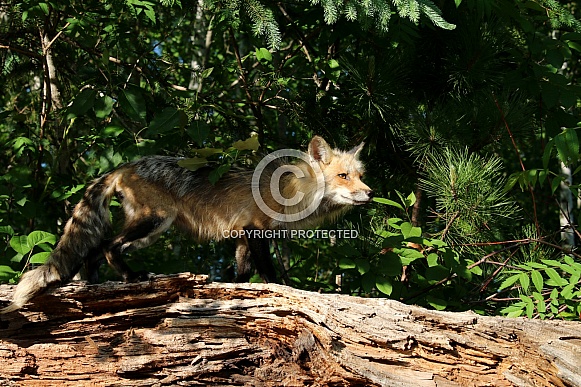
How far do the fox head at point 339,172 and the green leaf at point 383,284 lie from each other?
1.15 m

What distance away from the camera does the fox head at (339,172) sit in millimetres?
6367

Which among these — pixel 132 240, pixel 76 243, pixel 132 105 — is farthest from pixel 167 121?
pixel 76 243

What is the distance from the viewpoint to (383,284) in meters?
5.27

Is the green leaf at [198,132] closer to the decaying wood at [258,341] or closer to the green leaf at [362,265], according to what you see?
the decaying wood at [258,341]

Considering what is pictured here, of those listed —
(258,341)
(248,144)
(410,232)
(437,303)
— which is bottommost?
(258,341)

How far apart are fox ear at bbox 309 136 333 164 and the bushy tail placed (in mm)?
2142

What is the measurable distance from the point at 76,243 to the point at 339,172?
2.82 metres

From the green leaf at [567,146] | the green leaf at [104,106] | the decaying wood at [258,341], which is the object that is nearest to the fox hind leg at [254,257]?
the decaying wood at [258,341]

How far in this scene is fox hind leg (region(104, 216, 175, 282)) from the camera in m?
5.64

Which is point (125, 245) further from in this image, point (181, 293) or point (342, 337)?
point (342, 337)

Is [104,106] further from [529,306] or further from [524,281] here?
[529,306]

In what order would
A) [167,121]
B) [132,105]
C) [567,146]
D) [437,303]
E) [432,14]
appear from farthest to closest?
[132,105]
[167,121]
[437,303]
[432,14]
[567,146]

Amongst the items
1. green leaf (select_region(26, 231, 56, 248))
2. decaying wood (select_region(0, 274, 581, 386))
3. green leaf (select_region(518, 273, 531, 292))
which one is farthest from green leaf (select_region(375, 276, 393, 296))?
green leaf (select_region(26, 231, 56, 248))

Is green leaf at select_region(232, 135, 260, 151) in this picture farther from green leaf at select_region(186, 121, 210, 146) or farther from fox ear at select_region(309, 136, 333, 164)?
fox ear at select_region(309, 136, 333, 164)
